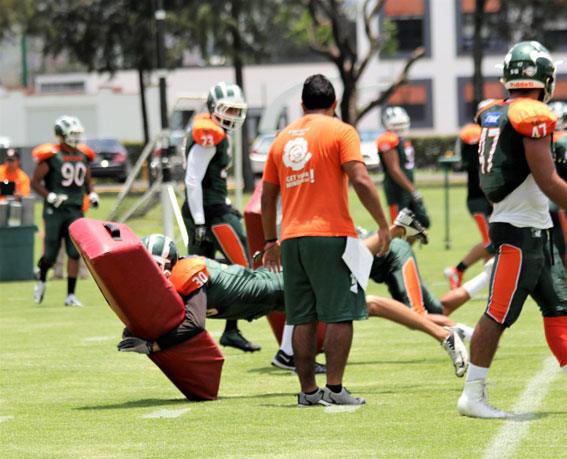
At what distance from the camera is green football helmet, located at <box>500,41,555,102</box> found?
6.09 metres

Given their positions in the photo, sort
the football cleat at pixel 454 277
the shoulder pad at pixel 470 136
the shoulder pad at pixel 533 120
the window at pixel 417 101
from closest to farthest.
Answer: the shoulder pad at pixel 533 120
the shoulder pad at pixel 470 136
the football cleat at pixel 454 277
the window at pixel 417 101

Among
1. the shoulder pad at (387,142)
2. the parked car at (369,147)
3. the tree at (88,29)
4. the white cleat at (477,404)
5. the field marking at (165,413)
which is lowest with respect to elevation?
the parked car at (369,147)

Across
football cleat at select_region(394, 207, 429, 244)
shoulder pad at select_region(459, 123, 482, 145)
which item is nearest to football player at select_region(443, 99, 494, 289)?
shoulder pad at select_region(459, 123, 482, 145)

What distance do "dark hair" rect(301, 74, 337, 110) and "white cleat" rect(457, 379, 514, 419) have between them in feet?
5.44

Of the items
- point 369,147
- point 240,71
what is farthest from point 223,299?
point 369,147

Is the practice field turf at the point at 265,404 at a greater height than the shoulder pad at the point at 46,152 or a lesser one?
lesser

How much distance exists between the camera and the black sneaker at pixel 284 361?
807 cm

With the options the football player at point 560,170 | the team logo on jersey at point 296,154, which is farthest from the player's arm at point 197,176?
the team logo on jersey at point 296,154

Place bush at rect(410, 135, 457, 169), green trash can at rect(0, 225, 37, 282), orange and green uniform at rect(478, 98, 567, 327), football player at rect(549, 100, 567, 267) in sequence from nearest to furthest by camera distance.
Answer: orange and green uniform at rect(478, 98, 567, 327)
football player at rect(549, 100, 567, 267)
green trash can at rect(0, 225, 37, 282)
bush at rect(410, 135, 457, 169)

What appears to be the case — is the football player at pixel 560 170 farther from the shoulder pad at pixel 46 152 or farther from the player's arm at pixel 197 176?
the shoulder pad at pixel 46 152

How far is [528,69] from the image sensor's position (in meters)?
6.09

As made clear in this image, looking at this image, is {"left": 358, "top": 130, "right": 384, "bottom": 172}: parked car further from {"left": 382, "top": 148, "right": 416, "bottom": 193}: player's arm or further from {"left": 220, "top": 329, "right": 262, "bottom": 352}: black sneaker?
{"left": 220, "top": 329, "right": 262, "bottom": 352}: black sneaker

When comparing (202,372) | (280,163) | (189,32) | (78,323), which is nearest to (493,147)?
(280,163)

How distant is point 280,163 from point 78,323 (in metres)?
4.90
